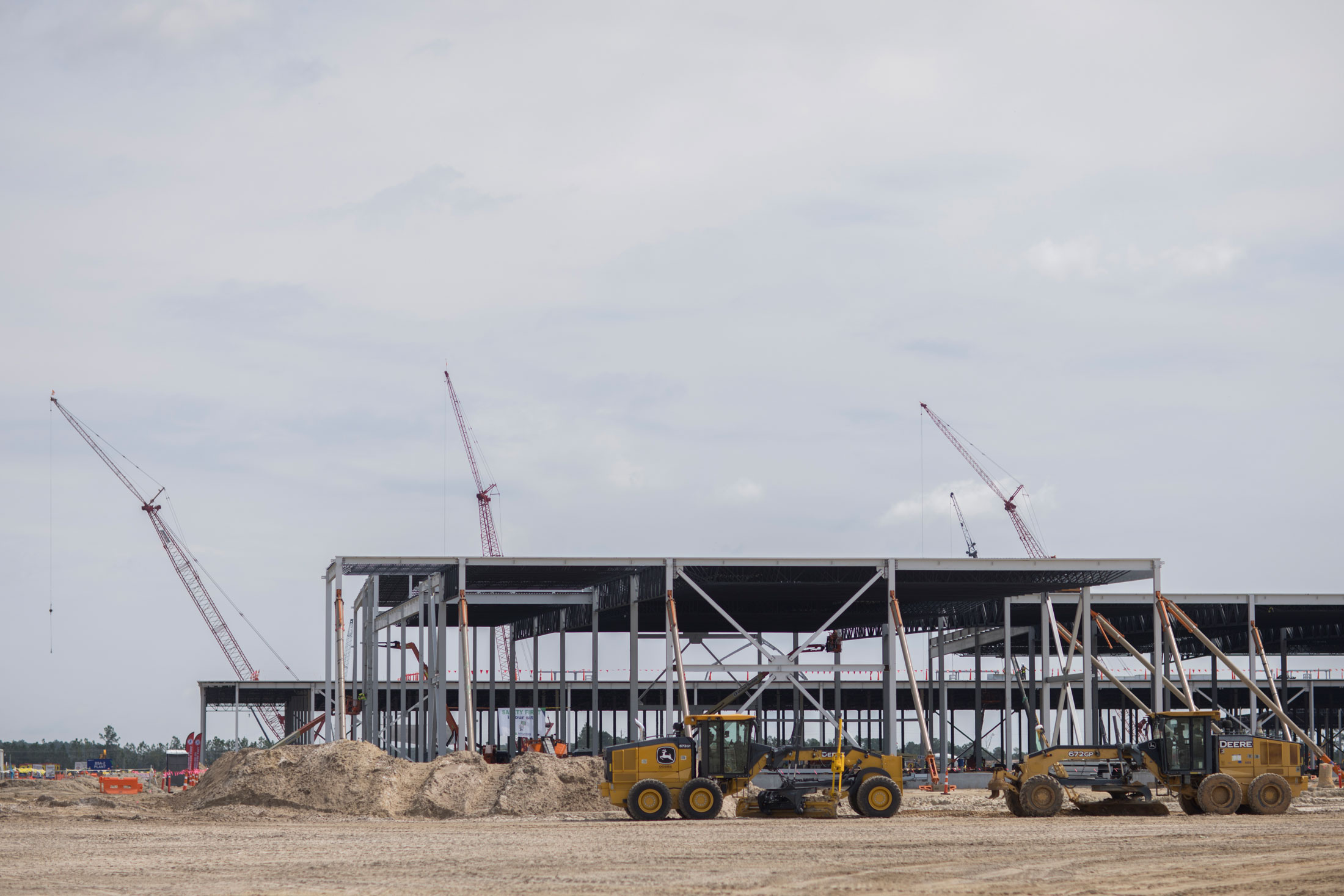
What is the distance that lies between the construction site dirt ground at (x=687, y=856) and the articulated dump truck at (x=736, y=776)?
616 millimetres

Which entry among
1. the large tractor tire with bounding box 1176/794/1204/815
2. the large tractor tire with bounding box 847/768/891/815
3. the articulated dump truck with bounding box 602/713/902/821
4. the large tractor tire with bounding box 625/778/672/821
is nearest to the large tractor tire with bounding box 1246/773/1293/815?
the large tractor tire with bounding box 1176/794/1204/815

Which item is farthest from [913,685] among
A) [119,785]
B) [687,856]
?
[119,785]

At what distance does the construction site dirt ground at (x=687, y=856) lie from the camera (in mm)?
22141

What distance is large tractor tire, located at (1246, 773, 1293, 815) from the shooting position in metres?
36.2

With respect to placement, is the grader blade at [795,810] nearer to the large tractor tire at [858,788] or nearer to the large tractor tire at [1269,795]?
the large tractor tire at [858,788]

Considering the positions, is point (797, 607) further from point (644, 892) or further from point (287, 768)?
point (644, 892)

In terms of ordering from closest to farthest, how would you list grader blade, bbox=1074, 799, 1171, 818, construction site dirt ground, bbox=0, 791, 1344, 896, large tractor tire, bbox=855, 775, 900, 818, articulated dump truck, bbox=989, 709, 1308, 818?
construction site dirt ground, bbox=0, 791, 1344, 896 → large tractor tire, bbox=855, 775, 900, 818 → articulated dump truck, bbox=989, 709, 1308, 818 → grader blade, bbox=1074, 799, 1171, 818

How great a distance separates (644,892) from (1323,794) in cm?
3230

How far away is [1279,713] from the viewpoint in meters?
57.1

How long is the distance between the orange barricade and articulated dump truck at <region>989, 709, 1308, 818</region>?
35785 millimetres

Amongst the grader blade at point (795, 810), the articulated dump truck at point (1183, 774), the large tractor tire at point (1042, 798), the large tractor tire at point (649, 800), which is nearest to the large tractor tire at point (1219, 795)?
the articulated dump truck at point (1183, 774)

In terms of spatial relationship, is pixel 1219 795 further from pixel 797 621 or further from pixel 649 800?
pixel 797 621

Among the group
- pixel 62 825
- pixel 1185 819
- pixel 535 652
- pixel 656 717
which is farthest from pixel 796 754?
pixel 656 717

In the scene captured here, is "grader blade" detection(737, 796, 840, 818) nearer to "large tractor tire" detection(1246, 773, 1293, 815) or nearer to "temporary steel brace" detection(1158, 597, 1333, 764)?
"large tractor tire" detection(1246, 773, 1293, 815)
